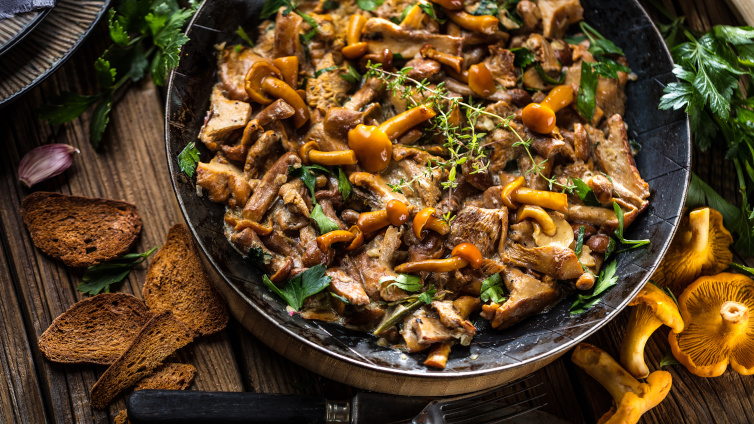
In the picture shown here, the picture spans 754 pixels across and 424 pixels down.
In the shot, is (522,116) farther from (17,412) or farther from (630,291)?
(17,412)

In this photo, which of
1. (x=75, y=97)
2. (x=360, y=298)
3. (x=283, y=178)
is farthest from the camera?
(x=75, y=97)

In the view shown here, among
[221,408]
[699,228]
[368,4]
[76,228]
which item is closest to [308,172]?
[368,4]

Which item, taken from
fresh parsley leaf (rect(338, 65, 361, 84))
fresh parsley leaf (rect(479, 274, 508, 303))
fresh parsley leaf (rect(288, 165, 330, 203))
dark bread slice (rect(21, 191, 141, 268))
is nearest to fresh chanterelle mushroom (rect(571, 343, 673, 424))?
fresh parsley leaf (rect(479, 274, 508, 303))

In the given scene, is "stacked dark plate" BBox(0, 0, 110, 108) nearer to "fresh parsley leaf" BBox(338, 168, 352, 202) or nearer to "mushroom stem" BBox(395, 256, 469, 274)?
"fresh parsley leaf" BBox(338, 168, 352, 202)

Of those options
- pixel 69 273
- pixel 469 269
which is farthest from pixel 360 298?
pixel 69 273

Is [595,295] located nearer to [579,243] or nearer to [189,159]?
[579,243]

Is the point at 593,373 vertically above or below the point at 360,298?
below

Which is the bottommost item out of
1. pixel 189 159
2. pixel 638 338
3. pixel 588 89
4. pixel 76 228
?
pixel 638 338
